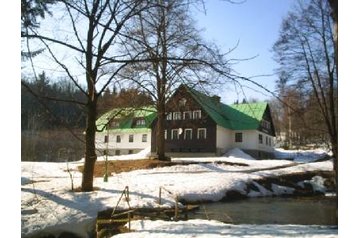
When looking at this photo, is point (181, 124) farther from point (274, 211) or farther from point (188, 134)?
point (274, 211)

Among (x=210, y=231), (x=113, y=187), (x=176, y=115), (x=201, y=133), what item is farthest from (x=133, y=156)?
(x=210, y=231)

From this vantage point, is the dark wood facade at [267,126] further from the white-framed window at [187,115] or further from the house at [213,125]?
the white-framed window at [187,115]

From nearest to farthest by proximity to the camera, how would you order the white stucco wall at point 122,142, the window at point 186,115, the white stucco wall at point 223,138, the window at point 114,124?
the white stucco wall at point 122,142 < the window at point 114,124 < the window at point 186,115 < the white stucco wall at point 223,138

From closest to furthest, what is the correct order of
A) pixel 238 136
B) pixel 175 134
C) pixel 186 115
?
1. pixel 175 134
2. pixel 186 115
3. pixel 238 136

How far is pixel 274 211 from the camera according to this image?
3.69m

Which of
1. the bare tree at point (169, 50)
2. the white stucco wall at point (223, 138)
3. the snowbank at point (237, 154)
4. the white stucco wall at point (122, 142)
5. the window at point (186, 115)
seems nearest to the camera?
the bare tree at point (169, 50)

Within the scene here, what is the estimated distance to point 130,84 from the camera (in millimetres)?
2914

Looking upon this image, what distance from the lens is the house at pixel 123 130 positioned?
299 centimetres

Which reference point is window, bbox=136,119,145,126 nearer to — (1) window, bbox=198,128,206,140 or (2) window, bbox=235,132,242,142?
(1) window, bbox=198,128,206,140

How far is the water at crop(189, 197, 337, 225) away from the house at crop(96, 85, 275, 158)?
0.55 metres

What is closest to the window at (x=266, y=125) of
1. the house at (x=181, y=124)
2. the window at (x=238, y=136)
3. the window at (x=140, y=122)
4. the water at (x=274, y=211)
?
the house at (x=181, y=124)

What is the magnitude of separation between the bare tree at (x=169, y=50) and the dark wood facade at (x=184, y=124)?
18cm

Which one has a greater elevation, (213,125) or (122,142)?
(213,125)

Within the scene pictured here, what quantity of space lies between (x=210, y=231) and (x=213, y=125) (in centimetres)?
102
